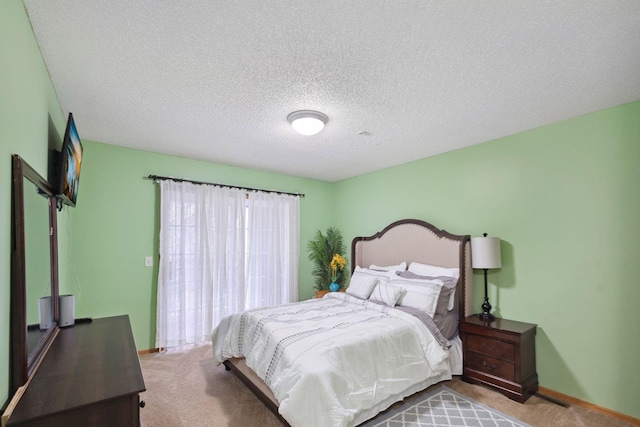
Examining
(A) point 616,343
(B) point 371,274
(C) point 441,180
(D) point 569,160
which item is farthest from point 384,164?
(A) point 616,343

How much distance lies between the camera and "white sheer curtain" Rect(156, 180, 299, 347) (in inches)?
150

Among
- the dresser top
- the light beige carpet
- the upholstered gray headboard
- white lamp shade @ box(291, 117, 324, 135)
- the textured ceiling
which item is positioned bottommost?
the light beige carpet

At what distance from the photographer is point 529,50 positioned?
1.77m

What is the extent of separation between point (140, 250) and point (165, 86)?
2.34 metres

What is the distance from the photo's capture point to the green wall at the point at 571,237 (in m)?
2.43

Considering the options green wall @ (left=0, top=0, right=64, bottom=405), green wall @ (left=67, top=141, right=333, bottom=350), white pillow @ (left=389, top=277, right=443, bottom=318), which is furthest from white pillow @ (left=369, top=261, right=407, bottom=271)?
green wall @ (left=0, top=0, right=64, bottom=405)

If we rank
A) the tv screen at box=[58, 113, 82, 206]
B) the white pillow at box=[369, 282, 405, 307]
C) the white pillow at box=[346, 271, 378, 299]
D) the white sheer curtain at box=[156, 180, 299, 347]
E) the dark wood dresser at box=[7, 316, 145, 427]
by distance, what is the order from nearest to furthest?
the dark wood dresser at box=[7, 316, 145, 427] < the tv screen at box=[58, 113, 82, 206] < the white pillow at box=[369, 282, 405, 307] < the white pillow at box=[346, 271, 378, 299] < the white sheer curtain at box=[156, 180, 299, 347]

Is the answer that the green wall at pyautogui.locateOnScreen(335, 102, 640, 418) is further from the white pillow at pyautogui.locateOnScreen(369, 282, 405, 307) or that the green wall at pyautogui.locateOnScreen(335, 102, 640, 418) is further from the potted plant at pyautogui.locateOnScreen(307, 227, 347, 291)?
the potted plant at pyautogui.locateOnScreen(307, 227, 347, 291)

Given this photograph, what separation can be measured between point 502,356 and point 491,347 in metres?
0.11

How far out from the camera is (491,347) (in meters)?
2.84

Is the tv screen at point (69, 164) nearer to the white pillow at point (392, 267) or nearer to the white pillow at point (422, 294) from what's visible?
the white pillow at point (422, 294)

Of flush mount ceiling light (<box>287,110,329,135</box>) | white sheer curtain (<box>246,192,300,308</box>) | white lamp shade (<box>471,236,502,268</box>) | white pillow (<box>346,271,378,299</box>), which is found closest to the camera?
flush mount ceiling light (<box>287,110,329,135</box>)

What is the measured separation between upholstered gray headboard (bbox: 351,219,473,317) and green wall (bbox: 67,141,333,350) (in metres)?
2.76

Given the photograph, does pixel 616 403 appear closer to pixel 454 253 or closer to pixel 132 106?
pixel 454 253
